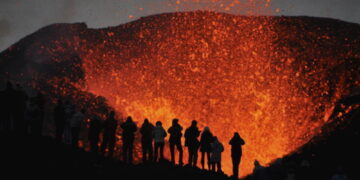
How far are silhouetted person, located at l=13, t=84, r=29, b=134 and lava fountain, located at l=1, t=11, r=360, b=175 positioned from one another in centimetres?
2027

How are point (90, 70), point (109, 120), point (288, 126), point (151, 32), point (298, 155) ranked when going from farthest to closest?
point (151, 32)
point (90, 70)
point (288, 126)
point (298, 155)
point (109, 120)

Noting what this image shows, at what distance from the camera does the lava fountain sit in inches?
1757

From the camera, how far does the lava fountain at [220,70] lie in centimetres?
4462

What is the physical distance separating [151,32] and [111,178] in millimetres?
59792

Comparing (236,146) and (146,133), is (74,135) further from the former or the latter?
(236,146)

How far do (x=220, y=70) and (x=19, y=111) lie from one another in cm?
4797

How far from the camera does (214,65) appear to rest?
66.1 m

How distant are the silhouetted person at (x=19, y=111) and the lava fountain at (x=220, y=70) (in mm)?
20266

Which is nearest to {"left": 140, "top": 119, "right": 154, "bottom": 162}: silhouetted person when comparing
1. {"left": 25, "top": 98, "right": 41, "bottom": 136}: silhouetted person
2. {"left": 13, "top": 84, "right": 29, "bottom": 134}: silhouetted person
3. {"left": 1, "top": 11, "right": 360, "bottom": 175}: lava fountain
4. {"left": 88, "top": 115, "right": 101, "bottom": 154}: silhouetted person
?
{"left": 88, "top": 115, "right": 101, "bottom": 154}: silhouetted person

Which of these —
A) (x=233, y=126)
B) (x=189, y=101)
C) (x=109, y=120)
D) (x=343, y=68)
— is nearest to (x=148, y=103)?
(x=189, y=101)

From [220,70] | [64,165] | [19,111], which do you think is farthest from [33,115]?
[220,70]

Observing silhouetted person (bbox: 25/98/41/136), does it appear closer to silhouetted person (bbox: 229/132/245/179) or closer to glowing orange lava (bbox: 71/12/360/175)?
silhouetted person (bbox: 229/132/245/179)

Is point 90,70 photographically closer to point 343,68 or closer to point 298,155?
point 343,68

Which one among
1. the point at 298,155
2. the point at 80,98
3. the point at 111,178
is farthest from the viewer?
the point at 80,98
